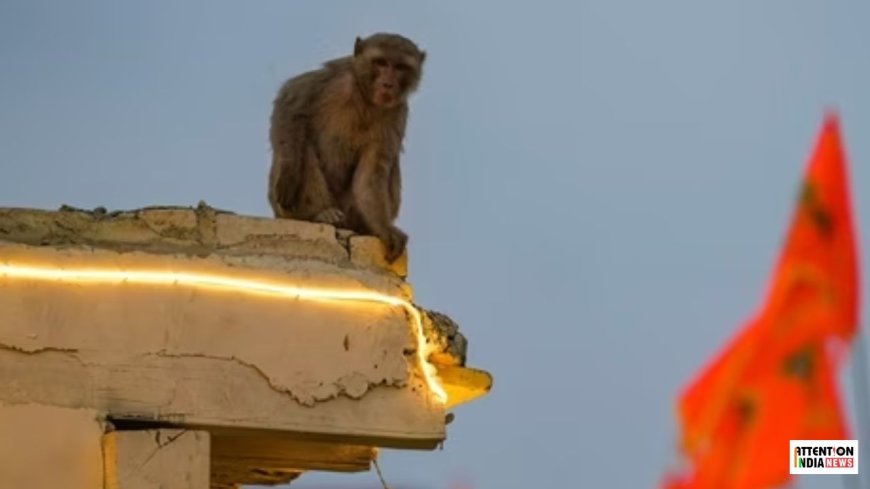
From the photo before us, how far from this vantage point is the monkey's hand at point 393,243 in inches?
350

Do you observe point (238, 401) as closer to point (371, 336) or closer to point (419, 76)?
point (371, 336)

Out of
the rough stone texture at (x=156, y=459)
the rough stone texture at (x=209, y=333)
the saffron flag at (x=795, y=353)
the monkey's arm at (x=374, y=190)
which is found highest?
the monkey's arm at (x=374, y=190)

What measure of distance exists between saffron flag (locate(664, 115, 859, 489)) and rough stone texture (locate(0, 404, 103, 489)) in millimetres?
5743

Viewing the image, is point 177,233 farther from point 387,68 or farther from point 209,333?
point 387,68

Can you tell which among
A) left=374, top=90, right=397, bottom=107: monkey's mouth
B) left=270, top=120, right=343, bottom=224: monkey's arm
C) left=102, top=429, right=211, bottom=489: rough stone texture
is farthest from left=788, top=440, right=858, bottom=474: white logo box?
left=374, top=90, right=397, bottom=107: monkey's mouth

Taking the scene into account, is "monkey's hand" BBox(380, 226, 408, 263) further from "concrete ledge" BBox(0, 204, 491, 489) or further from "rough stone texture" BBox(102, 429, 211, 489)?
"rough stone texture" BBox(102, 429, 211, 489)

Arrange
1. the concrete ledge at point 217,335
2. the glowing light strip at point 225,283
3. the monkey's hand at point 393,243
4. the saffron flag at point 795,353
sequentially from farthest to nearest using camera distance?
the monkey's hand at point 393,243 < the glowing light strip at point 225,283 < the concrete ledge at point 217,335 < the saffron flag at point 795,353

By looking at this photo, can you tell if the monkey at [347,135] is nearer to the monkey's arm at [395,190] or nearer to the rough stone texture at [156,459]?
the monkey's arm at [395,190]

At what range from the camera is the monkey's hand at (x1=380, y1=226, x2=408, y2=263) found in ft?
29.1

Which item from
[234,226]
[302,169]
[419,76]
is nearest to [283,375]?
[234,226]

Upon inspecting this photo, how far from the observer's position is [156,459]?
724 cm

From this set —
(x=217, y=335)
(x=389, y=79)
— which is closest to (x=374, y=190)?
(x=389, y=79)

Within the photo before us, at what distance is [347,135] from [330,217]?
1.00m

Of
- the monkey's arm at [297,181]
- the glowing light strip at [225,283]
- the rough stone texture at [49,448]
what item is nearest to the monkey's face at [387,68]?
the monkey's arm at [297,181]
